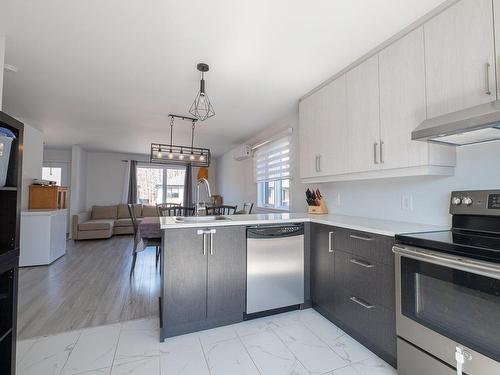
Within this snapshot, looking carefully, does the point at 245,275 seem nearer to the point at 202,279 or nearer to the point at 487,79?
the point at 202,279

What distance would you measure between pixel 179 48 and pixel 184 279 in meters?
1.86

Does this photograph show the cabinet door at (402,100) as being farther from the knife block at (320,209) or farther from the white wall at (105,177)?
the white wall at (105,177)

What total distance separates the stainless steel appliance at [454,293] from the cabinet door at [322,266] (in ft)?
2.09

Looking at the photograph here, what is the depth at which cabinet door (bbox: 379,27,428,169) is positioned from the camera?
159 cm

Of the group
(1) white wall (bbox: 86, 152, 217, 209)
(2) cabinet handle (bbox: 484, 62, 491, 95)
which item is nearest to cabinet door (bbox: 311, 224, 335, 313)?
(2) cabinet handle (bbox: 484, 62, 491, 95)

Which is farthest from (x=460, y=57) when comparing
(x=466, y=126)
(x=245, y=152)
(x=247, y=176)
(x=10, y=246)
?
(x=247, y=176)

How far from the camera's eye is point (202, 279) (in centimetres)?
193

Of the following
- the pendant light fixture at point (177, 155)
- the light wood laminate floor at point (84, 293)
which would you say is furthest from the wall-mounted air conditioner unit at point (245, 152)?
the light wood laminate floor at point (84, 293)

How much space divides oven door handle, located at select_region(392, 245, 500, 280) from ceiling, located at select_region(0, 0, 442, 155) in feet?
4.96

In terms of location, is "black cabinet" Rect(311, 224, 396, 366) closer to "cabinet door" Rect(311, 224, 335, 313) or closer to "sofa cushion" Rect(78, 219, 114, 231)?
"cabinet door" Rect(311, 224, 335, 313)

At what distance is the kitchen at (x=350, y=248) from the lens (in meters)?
1.23

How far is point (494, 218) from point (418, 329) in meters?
0.76

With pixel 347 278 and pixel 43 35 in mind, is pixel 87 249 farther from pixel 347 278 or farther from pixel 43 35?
pixel 347 278

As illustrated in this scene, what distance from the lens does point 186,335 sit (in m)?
1.89
